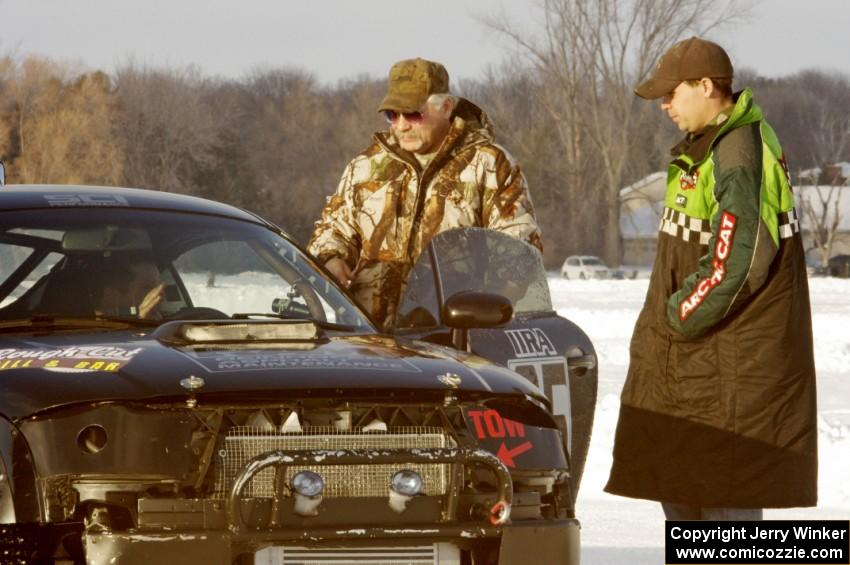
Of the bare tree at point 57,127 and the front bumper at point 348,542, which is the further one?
the bare tree at point 57,127

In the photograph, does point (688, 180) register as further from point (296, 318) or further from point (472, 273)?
point (296, 318)

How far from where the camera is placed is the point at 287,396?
13.3 ft

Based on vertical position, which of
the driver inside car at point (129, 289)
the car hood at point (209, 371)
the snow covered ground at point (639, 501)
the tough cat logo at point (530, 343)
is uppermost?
the driver inside car at point (129, 289)

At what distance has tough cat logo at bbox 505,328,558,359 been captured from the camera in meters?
5.63

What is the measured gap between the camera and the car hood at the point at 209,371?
3.99 m

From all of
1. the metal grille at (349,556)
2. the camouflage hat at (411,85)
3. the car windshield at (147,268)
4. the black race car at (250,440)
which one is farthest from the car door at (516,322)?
the metal grille at (349,556)

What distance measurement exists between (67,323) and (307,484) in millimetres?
1185

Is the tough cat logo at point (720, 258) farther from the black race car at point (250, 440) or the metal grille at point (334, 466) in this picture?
the metal grille at point (334, 466)

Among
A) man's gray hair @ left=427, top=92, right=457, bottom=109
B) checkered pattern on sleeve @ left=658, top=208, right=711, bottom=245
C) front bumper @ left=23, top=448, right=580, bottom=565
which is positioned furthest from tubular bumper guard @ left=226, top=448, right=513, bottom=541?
man's gray hair @ left=427, top=92, right=457, bottom=109

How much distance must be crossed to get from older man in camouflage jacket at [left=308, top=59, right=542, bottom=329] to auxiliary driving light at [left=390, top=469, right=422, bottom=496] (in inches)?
110

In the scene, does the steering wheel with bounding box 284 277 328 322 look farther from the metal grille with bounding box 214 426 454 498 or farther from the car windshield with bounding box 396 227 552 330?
the metal grille with bounding box 214 426 454 498

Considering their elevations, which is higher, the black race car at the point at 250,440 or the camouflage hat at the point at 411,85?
the camouflage hat at the point at 411,85

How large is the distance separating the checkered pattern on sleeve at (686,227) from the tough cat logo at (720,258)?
0.40 feet

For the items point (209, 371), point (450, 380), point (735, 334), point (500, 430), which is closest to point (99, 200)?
point (209, 371)
